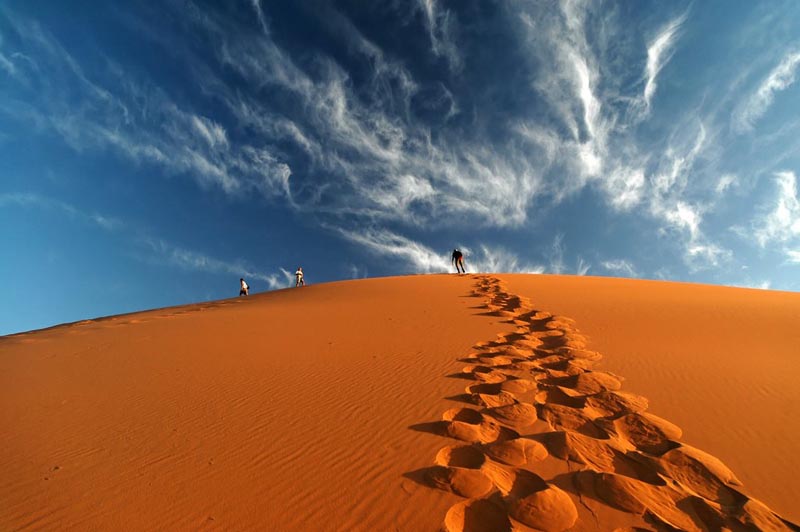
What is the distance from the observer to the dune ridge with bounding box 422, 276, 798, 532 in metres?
2.45

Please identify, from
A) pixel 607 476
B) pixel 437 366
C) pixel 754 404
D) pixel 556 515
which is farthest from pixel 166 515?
pixel 754 404

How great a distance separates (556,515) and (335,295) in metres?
12.5

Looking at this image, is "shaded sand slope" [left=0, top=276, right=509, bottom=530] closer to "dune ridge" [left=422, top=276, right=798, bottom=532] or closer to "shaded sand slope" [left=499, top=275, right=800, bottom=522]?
"dune ridge" [left=422, top=276, right=798, bottom=532]

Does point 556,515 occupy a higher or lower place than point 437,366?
lower

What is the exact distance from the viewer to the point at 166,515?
8.39ft

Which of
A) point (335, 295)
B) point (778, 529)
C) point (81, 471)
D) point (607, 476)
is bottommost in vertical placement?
point (778, 529)

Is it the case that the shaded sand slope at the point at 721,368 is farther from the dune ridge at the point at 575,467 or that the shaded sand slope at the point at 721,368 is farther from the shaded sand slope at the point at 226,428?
the shaded sand slope at the point at 226,428

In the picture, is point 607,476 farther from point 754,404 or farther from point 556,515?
point 754,404

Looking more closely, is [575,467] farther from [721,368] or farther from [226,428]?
[721,368]

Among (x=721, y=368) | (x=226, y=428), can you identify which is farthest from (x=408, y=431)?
(x=721, y=368)

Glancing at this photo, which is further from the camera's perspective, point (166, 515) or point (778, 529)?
point (166, 515)

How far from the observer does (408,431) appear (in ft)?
12.2

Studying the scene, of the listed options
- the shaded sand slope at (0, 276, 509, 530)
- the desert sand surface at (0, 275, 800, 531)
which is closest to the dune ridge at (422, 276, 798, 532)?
the desert sand surface at (0, 275, 800, 531)

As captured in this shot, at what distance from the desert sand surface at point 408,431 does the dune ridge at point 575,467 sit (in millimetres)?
17
